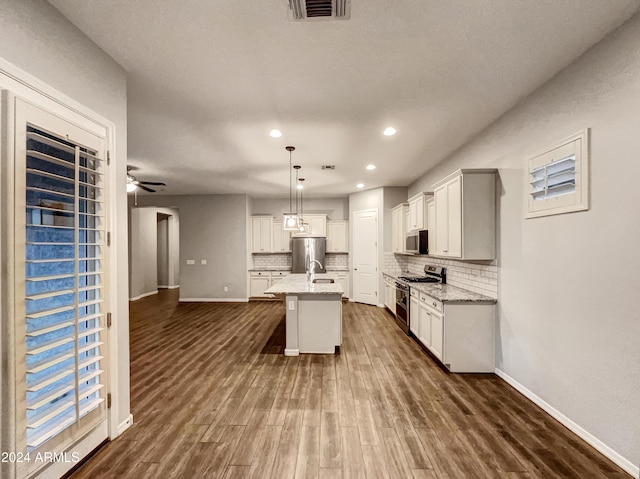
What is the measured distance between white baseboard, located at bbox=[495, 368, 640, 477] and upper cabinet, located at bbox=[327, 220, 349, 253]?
5.31m

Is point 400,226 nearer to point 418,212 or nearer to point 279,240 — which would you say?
point 418,212

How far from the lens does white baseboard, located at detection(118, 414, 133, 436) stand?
228cm

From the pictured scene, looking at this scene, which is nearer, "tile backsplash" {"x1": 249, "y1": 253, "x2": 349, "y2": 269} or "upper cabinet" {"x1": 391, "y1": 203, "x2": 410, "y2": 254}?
"upper cabinet" {"x1": 391, "y1": 203, "x2": 410, "y2": 254}

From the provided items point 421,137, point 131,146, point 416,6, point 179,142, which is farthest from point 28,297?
point 421,137

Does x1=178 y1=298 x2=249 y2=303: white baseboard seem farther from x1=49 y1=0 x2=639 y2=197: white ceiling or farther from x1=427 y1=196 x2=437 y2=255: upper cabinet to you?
x1=427 y1=196 x2=437 y2=255: upper cabinet

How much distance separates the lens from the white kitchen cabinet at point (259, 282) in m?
7.99

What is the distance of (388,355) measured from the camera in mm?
3945

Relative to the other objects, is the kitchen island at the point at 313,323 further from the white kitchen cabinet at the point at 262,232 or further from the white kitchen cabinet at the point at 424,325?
the white kitchen cabinet at the point at 262,232

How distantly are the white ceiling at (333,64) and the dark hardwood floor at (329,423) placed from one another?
2.82 metres

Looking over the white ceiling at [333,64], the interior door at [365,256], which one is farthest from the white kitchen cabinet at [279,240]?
the white ceiling at [333,64]

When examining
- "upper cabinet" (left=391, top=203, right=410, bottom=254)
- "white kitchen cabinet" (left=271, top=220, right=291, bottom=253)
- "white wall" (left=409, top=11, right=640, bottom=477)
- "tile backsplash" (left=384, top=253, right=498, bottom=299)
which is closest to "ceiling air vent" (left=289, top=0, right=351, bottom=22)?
"white wall" (left=409, top=11, right=640, bottom=477)

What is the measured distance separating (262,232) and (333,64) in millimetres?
6224

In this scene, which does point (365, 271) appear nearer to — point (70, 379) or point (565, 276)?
point (565, 276)

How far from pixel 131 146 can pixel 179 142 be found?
76 centimetres
